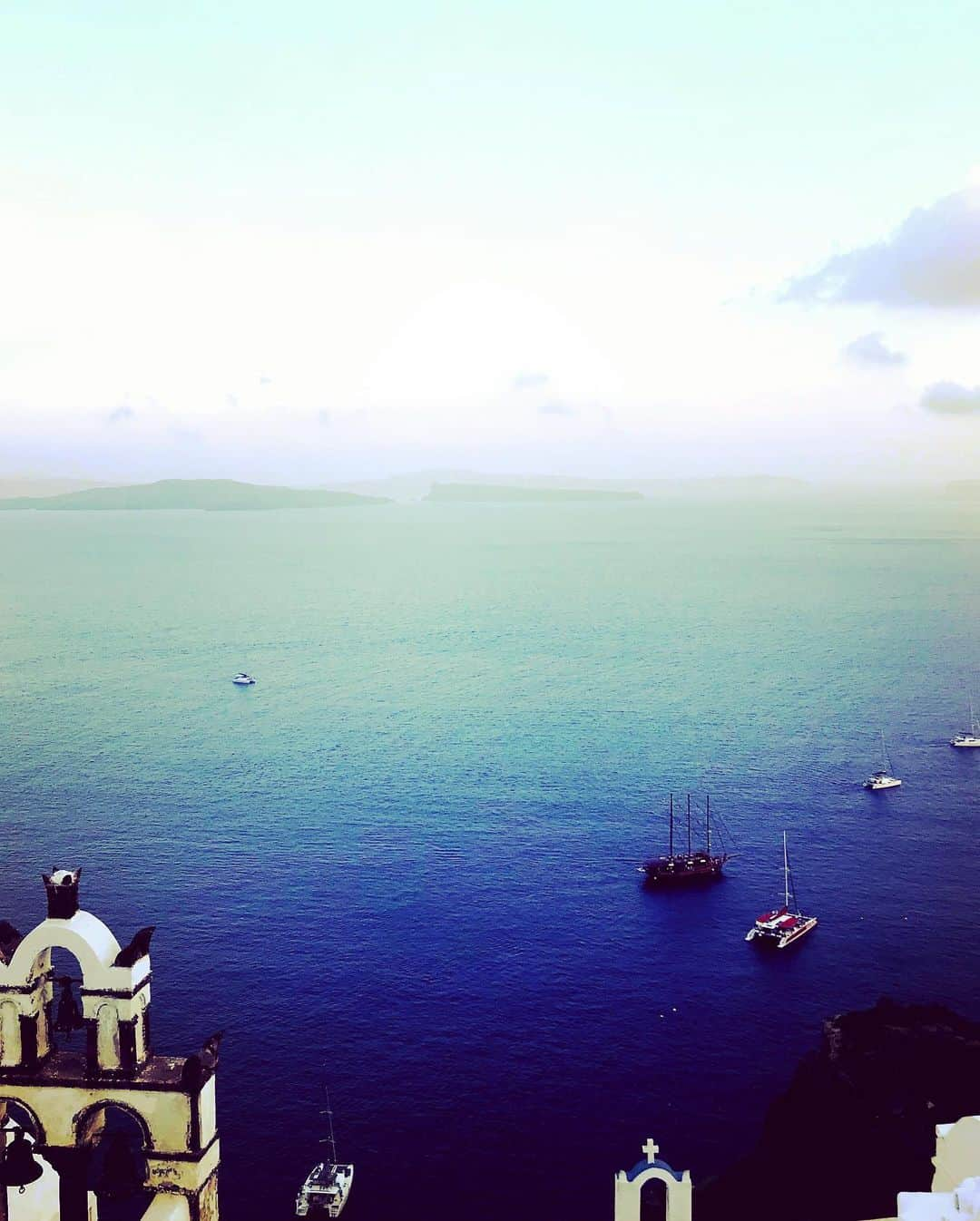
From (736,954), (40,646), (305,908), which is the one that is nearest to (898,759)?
(736,954)

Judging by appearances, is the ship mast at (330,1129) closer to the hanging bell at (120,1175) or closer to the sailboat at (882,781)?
the hanging bell at (120,1175)

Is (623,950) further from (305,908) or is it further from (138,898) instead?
(138,898)

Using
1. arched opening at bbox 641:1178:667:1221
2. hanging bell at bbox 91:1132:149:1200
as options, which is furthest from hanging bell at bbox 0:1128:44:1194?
arched opening at bbox 641:1178:667:1221

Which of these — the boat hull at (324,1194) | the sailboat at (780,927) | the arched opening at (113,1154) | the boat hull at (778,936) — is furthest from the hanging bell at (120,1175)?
the sailboat at (780,927)

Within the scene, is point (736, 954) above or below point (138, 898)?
below

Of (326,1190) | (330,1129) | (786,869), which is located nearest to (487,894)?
(786,869)

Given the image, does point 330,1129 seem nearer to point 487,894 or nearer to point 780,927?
point 487,894
